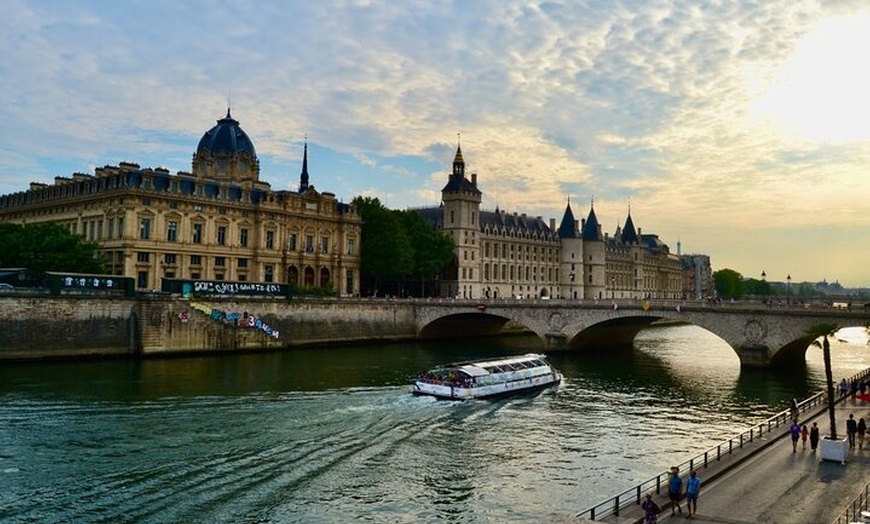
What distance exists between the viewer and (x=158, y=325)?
244 ft

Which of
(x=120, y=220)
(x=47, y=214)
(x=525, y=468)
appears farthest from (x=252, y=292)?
(x=525, y=468)

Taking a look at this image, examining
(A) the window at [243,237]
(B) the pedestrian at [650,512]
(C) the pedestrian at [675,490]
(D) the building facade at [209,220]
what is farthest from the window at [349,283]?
(B) the pedestrian at [650,512]

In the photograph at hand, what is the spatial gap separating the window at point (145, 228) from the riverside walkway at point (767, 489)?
3099 inches

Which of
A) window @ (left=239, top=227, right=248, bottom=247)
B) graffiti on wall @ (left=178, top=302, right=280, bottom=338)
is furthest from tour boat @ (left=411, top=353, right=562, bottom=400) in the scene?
window @ (left=239, top=227, right=248, bottom=247)

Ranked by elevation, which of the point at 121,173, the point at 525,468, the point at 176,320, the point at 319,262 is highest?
the point at 121,173

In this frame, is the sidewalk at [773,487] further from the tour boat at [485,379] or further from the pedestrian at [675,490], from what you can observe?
the tour boat at [485,379]

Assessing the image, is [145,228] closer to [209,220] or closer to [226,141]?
[209,220]

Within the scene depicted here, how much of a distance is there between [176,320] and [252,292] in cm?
1303

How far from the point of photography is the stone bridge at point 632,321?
6756 cm

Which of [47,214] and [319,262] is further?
[319,262]

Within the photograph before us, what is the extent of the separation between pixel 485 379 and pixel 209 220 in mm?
60580

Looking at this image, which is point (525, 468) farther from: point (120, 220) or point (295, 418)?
point (120, 220)

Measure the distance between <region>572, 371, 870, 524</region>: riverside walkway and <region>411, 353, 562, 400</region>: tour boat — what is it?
2075 cm

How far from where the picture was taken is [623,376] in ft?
223
